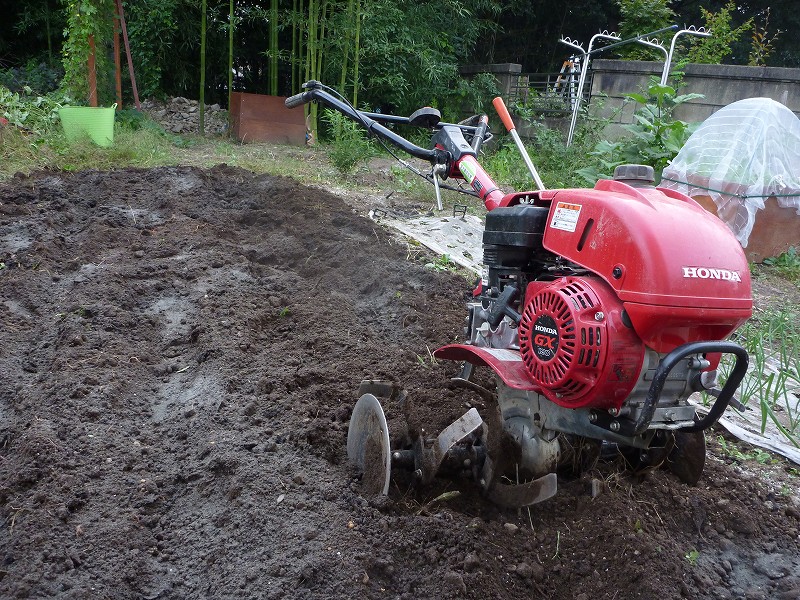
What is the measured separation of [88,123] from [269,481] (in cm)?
726

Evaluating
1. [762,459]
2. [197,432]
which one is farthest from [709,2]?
[197,432]

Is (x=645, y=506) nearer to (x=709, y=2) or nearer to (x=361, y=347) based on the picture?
(x=361, y=347)

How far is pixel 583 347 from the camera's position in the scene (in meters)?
1.91

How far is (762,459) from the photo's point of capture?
3.06m

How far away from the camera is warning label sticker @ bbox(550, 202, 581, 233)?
2121 millimetres

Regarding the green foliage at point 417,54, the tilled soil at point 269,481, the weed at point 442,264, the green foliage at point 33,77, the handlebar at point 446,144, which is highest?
the green foliage at point 417,54

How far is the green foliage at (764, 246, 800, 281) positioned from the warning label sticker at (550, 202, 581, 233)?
5.20 metres

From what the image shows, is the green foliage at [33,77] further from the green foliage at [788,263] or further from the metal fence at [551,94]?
the green foliage at [788,263]

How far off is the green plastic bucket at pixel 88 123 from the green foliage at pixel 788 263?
7.21 meters

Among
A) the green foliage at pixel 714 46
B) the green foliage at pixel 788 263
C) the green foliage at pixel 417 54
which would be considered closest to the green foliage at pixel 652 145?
the green foliage at pixel 788 263

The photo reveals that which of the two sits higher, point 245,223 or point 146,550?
point 245,223

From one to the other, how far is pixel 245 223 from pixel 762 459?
4.23 m

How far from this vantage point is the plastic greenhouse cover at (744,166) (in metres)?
6.36

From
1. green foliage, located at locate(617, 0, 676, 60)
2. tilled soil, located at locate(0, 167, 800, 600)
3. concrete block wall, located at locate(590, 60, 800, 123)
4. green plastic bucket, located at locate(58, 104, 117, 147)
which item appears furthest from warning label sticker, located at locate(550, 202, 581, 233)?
green foliage, located at locate(617, 0, 676, 60)
